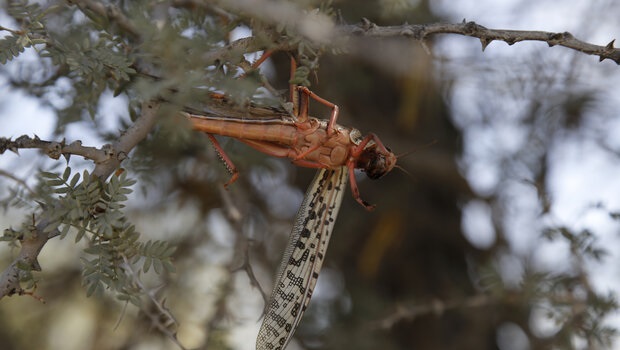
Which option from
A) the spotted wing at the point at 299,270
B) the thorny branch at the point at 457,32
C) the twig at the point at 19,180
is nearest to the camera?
the thorny branch at the point at 457,32

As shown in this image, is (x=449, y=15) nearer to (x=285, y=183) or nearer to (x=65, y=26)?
(x=285, y=183)

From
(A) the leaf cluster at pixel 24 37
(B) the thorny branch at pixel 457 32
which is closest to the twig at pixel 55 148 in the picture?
(A) the leaf cluster at pixel 24 37

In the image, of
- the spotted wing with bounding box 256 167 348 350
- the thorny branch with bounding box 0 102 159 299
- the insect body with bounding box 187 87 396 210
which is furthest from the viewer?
the spotted wing with bounding box 256 167 348 350

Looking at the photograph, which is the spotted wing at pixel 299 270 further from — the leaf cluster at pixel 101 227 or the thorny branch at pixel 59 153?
the thorny branch at pixel 59 153

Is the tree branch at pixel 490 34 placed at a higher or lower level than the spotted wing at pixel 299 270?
higher

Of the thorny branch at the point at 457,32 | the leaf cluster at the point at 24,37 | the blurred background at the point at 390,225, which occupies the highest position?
the thorny branch at the point at 457,32

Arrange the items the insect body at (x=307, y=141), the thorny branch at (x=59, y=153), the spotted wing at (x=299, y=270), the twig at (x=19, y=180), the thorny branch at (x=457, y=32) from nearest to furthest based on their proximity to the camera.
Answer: the thorny branch at (x=59, y=153) < the thorny branch at (x=457, y=32) < the insect body at (x=307, y=141) < the twig at (x=19, y=180) < the spotted wing at (x=299, y=270)

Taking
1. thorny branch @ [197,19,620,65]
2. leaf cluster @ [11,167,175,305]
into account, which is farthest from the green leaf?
thorny branch @ [197,19,620,65]

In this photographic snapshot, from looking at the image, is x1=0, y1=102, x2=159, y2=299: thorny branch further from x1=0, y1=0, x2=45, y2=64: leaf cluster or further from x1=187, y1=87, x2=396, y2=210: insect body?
x1=0, y1=0, x2=45, y2=64: leaf cluster
